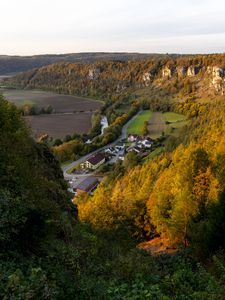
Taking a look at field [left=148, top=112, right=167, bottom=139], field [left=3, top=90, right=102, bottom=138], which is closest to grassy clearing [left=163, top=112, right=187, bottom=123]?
field [left=148, top=112, right=167, bottom=139]

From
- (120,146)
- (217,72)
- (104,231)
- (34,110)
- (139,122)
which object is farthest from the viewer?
(217,72)

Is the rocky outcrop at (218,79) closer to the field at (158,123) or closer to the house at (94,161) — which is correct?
the field at (158,123)

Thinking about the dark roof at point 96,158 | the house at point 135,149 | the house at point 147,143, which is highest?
the house at point 147,143

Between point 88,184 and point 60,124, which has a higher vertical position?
point 60,124

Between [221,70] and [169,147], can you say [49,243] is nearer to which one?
[169,147]

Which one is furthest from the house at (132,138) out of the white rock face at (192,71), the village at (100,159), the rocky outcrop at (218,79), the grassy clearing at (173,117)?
the white rock face at (192,71)

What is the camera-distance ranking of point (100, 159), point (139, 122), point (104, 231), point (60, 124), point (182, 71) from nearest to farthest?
A: point (104, 231) → point (100, 159) → point (60, 124) → point (139, 122) → point (182, 71)

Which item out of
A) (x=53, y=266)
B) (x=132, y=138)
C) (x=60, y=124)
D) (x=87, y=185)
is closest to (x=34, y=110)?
(x=60, y=124)

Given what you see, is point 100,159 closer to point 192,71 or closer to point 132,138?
point 132,138

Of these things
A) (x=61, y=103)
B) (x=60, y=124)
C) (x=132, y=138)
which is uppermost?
(x=61, y=103)
